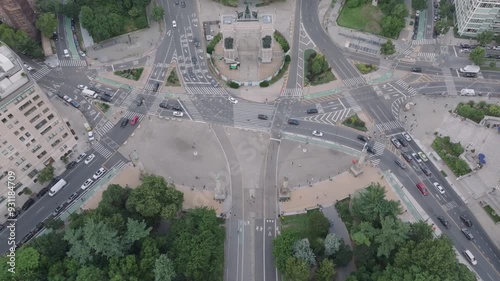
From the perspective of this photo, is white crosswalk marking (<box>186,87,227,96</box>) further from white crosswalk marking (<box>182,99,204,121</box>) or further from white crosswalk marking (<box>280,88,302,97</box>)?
white crosswalk marking (<box>280,88,302,97</box>)

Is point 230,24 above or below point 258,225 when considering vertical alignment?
above

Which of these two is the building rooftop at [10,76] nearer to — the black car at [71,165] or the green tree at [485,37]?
the black car at [71,165]

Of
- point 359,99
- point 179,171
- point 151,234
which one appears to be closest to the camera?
point 151,234

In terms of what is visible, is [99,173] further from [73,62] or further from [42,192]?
[73,62]

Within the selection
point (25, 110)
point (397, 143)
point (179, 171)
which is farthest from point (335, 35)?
point (25, 110)

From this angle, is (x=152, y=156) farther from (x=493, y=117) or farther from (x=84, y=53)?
(x=493, y=117)

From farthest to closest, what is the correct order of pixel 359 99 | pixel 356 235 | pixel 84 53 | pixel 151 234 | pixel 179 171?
pixel 84 53, pixel 359 99, pixel 179 171, pixel 151 234, pixel 356 235

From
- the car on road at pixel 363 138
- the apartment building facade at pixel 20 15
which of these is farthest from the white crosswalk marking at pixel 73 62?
the car on road at pixel 363 138

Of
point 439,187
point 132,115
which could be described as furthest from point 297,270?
point 132,115
